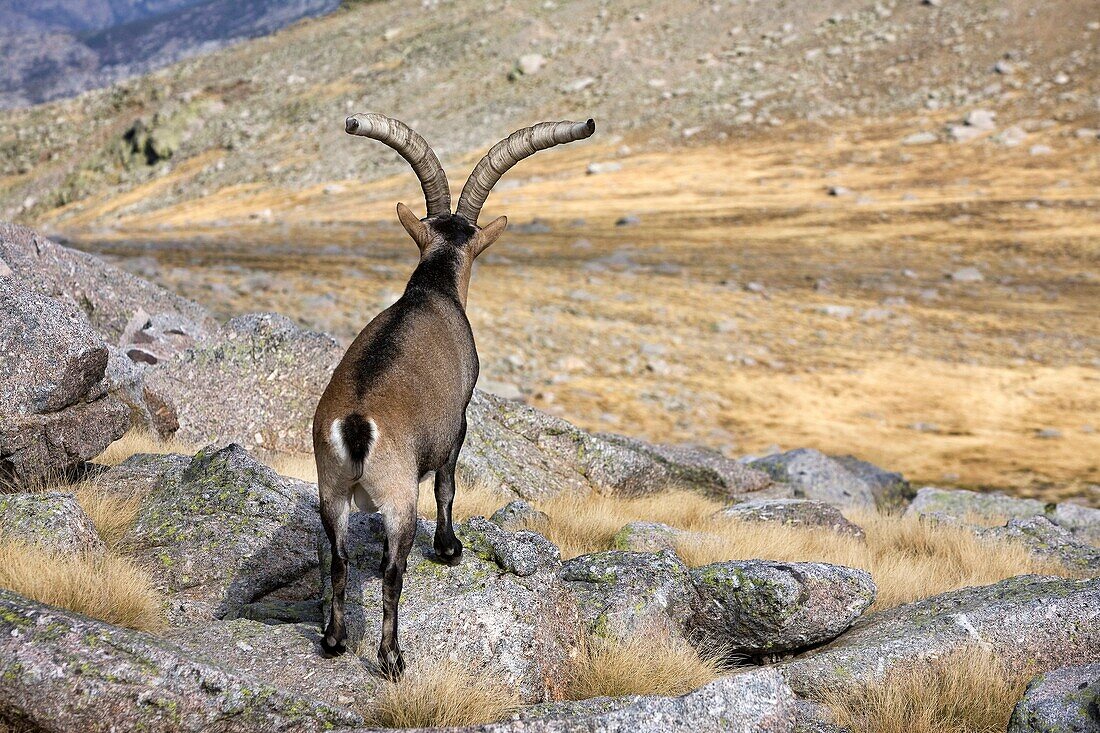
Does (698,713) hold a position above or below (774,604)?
above

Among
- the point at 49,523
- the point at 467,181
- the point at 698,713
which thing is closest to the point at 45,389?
the point at 49,523

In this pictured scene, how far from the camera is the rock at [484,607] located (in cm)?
530

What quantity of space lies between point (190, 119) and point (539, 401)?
49.8m

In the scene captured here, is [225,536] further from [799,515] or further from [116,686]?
[799,515]

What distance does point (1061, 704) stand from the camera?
176 inches

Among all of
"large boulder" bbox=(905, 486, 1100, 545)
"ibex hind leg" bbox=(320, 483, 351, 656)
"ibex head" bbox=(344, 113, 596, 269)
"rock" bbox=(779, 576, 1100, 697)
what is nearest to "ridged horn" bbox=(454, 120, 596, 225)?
"ibex head" bbox=(344, 113, 596, 269)

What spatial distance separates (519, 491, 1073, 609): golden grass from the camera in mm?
7871

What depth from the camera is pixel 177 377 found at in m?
9.80

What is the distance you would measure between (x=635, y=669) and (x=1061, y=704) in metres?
2.18

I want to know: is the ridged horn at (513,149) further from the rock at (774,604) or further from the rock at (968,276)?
the rock at (968,276)

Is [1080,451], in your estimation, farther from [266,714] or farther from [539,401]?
[266,714]

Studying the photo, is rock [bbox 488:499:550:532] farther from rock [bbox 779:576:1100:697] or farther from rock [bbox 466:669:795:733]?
rock [bbox 466:669:795:733]

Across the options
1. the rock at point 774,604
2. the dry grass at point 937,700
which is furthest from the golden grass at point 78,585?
the dry grass at point 937,700

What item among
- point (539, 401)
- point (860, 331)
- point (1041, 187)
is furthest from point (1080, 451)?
point (1041, 187)
